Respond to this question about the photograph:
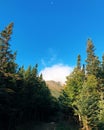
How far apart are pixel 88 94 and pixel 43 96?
1399 cm

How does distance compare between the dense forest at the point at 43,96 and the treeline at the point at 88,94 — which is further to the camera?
the treeline at the point at 88,94

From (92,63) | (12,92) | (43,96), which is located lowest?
(12,92)

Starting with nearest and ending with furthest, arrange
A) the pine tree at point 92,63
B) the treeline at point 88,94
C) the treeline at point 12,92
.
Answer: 1. the treeline at point 12,92
2. the treeline at point 88,94
3. the pine tree at point 92,63

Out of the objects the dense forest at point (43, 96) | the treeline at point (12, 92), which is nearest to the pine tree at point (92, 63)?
the dense forest at point (43, 96)

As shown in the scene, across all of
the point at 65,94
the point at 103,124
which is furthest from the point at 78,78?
the point at 103,124

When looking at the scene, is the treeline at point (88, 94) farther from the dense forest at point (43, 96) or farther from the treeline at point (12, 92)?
the treeline at point (12, 92)

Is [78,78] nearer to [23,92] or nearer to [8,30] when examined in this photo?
[23,92]

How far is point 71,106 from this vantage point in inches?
2227

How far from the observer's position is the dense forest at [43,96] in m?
37.8

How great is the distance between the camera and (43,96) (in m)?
56.5

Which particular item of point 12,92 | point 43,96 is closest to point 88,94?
point 43,96

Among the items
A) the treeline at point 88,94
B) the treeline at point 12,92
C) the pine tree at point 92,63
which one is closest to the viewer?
the treeline at point 12,92

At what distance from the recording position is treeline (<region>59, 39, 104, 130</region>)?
45.4 meters

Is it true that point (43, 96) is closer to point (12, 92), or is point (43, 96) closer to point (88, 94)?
point (88, 94)
